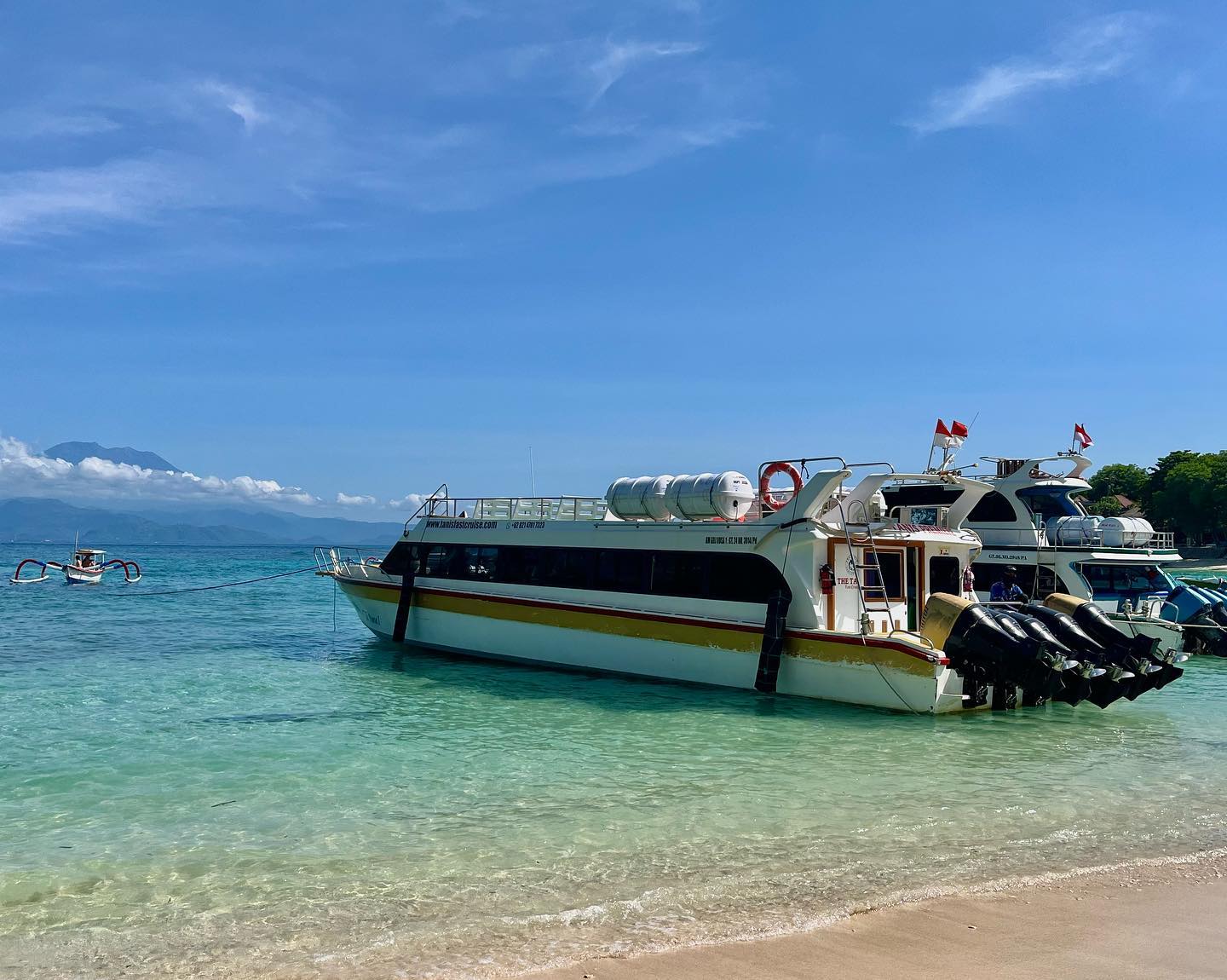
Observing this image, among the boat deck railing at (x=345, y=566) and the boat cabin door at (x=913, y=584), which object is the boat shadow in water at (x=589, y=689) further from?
the boat cabin door at (x=913, y=584)

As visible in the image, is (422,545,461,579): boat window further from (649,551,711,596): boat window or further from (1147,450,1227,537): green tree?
(1147,450,1227,537): green tree

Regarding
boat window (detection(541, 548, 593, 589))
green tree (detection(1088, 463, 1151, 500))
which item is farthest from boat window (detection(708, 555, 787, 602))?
green tree (detection(1088, 463, 1151, 500))

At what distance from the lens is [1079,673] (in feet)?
43.8

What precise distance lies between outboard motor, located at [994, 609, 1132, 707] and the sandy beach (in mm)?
6747

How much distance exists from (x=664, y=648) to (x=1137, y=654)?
23.4ft

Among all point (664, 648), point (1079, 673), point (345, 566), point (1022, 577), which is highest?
point (1022, 577)

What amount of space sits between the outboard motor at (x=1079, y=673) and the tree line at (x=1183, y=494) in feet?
189

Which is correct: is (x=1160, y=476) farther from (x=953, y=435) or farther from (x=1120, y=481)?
(x=953, y=435)

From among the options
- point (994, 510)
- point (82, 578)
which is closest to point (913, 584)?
point (994, 510)

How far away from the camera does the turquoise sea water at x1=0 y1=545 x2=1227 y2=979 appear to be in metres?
6.44

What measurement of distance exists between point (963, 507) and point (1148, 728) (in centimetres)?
483

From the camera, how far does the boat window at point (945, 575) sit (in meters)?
16.5

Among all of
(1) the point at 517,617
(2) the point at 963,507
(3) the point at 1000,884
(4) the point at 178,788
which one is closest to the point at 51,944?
(4) the point at 178,788

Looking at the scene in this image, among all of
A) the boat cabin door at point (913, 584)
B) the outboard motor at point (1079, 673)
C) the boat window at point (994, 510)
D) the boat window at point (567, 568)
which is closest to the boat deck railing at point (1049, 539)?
the boat window at point (994, 510)
